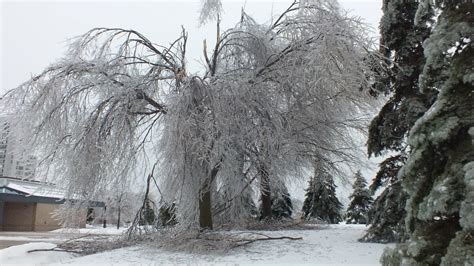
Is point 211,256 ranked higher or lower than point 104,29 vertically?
lower

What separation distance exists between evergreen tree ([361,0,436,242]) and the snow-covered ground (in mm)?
702

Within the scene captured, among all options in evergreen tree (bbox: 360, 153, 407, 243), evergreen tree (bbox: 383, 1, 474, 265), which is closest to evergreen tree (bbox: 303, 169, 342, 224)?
evergreen tree (bbox: 360, 153, 407, 243)

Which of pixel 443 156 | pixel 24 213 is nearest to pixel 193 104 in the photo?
pixel 443 156

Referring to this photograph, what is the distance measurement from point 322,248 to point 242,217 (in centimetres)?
556

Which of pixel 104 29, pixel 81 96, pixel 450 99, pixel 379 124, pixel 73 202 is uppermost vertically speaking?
pixel 104 29

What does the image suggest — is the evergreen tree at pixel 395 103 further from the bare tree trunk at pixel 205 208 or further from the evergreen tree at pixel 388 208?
the bare tree trunk at pixel 205 208

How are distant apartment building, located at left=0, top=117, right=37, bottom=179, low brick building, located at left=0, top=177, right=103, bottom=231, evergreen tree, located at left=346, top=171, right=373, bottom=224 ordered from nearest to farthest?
distant apartment building, located at left=0, top=117, right=37, bottom=179 < evergreen tree, located at left=346, top=171, right=373, bottom=224 < low brick building, located at left=0, top=177, right=103, bottom=231

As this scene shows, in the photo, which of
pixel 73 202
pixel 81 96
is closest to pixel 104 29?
pixel 81 96

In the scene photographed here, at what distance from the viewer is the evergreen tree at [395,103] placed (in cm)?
1023

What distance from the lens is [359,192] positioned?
28094 mm

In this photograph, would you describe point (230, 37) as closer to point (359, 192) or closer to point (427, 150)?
point (427, 150)

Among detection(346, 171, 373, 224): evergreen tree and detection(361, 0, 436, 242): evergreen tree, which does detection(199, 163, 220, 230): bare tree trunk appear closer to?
detection(361, 0, 436, 242): evergreen tree

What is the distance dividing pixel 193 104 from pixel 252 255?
3450 mm

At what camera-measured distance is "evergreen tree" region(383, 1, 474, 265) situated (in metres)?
4.10
